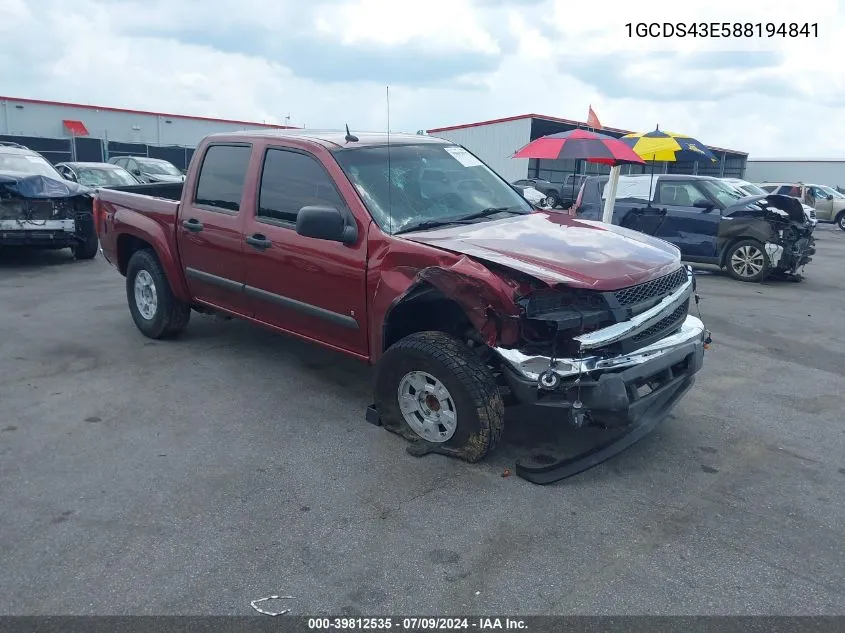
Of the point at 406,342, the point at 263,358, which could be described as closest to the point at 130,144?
the point at 263,358

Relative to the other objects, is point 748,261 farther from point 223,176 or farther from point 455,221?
point 223,176

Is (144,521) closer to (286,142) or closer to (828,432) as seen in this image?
(286,142)

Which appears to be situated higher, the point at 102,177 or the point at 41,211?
the point at 102,177

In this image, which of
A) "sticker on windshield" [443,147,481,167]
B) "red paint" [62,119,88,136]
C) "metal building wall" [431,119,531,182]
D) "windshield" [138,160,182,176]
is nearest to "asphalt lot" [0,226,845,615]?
"sticker on windshield" [443,147,481,167]

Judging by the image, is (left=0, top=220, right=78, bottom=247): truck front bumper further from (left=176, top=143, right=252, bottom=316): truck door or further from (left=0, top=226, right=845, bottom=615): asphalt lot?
(left=176, top=143, right=252, bottom=316): truck door

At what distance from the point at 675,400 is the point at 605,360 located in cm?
83

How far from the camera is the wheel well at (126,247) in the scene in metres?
6.41

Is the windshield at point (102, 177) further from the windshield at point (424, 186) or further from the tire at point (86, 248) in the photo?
the windshield at point (424, 186)

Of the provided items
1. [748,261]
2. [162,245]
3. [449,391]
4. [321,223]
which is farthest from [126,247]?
[748,261]

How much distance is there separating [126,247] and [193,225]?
4.86 ft

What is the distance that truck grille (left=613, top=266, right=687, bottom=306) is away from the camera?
12.0 feet

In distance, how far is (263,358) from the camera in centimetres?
587

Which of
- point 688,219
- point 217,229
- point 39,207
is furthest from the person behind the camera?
point 688,219

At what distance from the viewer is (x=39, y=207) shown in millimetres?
9812
